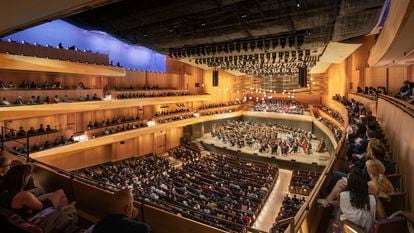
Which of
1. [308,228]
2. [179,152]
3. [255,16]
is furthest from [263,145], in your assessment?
[308,228]

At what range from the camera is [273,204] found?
11211 mm

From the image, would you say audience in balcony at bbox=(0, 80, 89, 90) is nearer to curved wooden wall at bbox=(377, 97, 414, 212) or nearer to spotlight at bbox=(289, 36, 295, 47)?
spotlight at bbox=(289, 36, 295, 47)

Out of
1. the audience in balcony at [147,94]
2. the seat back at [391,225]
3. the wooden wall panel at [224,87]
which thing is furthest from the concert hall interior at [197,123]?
the wooden wall panel at [224,87]

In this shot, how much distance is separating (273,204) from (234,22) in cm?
726

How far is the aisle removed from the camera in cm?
956

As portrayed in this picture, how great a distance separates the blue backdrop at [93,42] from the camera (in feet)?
41.8

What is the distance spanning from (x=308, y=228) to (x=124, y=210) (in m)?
1.69

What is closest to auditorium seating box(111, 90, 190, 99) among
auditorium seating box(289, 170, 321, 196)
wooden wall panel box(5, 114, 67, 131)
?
wooden wall panel box(5, 114, 67, 131)

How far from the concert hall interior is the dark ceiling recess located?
0.24 feet

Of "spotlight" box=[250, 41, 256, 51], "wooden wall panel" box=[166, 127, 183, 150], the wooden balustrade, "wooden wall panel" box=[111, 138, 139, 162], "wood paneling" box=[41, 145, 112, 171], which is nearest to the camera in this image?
the wooden balustrade

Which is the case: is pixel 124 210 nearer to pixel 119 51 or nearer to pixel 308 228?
pixel 308 228

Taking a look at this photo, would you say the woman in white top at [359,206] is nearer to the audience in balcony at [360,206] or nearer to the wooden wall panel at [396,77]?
the audience in balcony at [360,206]

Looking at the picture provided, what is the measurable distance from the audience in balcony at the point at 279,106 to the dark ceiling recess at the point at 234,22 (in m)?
8.66

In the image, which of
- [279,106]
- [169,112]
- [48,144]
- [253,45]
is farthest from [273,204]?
[279,106]
